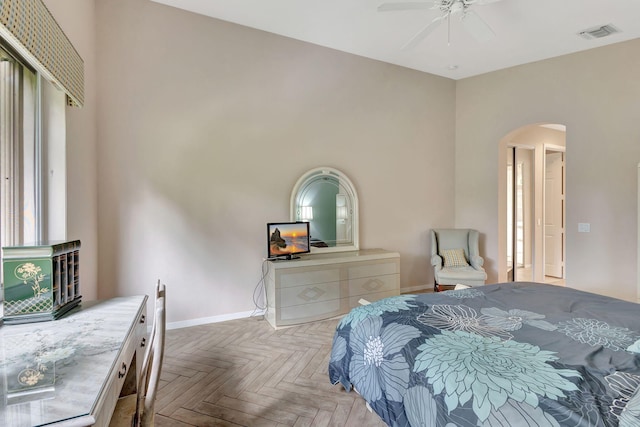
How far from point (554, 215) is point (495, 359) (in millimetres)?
5457

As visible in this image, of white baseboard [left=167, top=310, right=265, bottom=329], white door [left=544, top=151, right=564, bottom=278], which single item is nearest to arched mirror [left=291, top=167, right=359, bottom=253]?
white baseboard [left=167, top=310, right=265, bottom=329]

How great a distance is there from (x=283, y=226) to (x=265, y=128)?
3.87 ft

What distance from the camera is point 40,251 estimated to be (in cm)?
150

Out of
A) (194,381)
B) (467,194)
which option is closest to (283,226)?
(194,381)

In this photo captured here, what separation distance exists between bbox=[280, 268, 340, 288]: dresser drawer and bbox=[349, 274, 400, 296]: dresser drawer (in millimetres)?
264

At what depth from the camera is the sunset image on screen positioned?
345 cm

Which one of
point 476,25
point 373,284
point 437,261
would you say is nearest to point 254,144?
point 373,284

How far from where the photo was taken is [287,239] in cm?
352

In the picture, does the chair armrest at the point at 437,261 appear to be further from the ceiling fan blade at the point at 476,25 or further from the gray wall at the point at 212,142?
the ceiling fan blade at the point at 476,25

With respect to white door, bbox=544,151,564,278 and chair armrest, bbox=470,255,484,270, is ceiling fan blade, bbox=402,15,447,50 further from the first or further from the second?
white door, bbox=544,151,564,278

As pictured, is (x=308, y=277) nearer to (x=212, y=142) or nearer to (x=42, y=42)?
(x=212, y=142)

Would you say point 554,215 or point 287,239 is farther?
point 554,215

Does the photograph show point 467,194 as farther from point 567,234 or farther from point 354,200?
point 354,200

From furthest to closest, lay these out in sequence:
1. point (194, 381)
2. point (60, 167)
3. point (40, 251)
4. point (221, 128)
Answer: point (221, 128) < point (194, 381) < point (60, 167) < point (40, 251)
